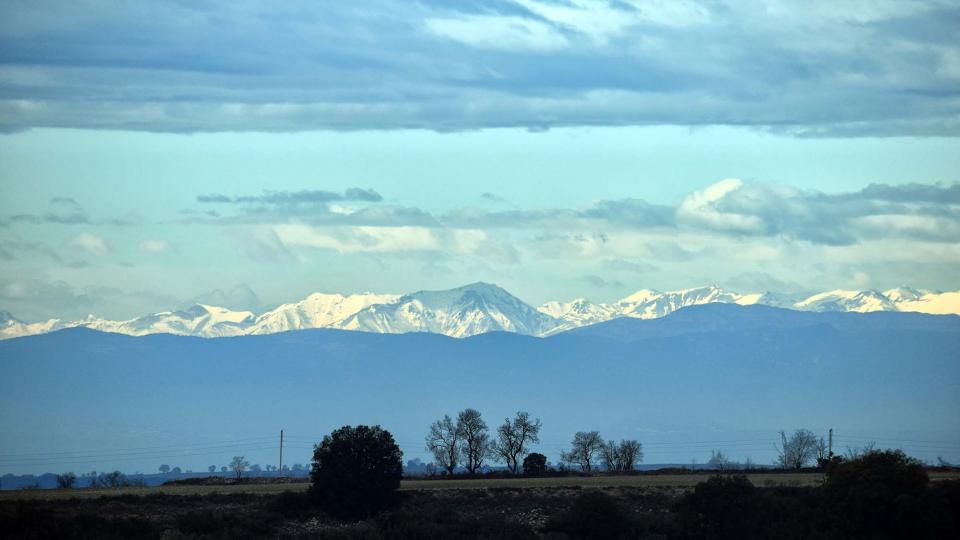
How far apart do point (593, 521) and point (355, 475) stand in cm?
2111

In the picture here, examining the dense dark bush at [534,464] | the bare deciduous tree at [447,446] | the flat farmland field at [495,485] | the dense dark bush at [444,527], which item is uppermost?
the bare deciduous tree at [447,446]

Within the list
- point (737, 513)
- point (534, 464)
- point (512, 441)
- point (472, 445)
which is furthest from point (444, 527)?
point (512, 441)

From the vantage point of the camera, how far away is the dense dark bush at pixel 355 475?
126 metres

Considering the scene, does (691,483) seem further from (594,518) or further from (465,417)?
(465,417)

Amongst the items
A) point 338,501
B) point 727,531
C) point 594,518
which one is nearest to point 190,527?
point 338,501

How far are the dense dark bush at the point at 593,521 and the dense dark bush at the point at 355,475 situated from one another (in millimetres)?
15185

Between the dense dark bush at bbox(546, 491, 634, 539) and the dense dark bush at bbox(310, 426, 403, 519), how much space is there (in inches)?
598

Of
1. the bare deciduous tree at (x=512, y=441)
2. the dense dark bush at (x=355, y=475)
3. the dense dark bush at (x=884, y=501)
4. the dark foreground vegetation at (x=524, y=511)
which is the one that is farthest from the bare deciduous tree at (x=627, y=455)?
the dense dark bush at (x=884, y=501)

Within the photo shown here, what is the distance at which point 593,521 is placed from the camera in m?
117

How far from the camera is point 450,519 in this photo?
120 metres

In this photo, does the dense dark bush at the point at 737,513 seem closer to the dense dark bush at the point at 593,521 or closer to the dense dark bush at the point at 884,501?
the dense dark bush at the point at 884,501

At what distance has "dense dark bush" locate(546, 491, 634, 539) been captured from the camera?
11631cm

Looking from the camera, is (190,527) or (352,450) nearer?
(190,527)

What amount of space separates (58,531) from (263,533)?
1462 cm
